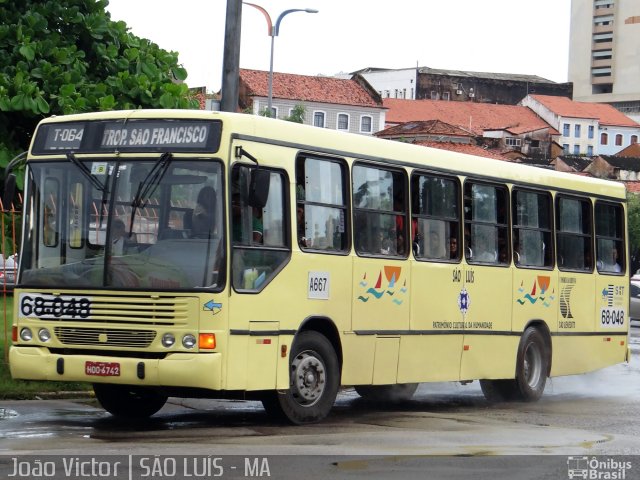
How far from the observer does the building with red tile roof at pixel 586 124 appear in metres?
150

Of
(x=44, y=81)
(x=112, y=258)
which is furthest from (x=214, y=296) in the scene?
(x=44, y=81)

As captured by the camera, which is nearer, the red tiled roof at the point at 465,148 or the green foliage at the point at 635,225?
the green foliage at the point at 635,225

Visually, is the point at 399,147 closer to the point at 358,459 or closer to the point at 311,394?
the point at 311,394

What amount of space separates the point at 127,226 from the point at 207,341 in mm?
1278

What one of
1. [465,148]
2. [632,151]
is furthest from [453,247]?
[632,151]

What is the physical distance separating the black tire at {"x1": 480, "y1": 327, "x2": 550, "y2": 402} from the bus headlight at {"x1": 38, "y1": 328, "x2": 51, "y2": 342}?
668 cm

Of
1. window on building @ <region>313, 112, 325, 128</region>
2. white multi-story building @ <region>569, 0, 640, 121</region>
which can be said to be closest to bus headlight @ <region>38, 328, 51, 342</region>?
window on building @ <region>313, 112, 325, 128</region>

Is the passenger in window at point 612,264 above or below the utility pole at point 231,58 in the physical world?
below

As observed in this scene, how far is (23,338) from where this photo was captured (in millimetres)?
12461

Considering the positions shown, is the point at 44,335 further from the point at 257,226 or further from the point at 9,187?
the point at 257,226

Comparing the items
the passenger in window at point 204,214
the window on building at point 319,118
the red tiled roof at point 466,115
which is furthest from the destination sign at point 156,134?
the red tiled roof at point 466,115

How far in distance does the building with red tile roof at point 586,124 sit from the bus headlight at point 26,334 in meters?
139

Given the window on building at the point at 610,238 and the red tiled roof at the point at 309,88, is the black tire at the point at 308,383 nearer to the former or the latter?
the window on building at the point at 610,238

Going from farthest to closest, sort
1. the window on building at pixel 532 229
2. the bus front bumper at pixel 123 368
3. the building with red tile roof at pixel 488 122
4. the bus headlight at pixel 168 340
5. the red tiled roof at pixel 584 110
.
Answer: the red tiled roof at pixel 584 110
the building with red tile roof at pixel 488 122
the window on building at pixel 532 229
the bus headlight at pixel 168 340
the bus front bumper at pixel 123 368
